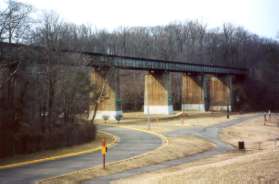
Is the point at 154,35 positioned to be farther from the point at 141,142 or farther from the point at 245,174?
the point at 245,174

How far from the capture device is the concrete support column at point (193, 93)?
86812mm

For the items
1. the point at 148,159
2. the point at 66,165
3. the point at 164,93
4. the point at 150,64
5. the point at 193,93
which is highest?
the point at 150,64

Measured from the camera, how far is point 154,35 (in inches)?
5477

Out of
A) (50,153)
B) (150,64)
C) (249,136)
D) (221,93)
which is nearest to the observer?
(50,153)

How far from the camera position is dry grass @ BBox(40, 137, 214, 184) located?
645 inches

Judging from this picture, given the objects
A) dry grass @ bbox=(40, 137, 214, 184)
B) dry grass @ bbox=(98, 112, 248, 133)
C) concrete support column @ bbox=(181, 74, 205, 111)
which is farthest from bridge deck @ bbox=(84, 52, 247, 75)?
dry grass @ bbox=(40, 137, 214, 184)

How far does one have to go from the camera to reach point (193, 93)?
87312mm

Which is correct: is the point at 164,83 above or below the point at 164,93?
above

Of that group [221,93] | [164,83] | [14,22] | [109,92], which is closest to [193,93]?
[221,93]

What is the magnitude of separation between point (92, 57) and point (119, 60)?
787 cm

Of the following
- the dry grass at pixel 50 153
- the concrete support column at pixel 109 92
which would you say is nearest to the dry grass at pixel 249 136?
the dry grass at pixel 50 153

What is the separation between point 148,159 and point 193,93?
66438 millimetres

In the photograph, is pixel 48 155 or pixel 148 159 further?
pixel 48 155

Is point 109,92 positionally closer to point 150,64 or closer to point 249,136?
point 150,64
